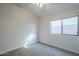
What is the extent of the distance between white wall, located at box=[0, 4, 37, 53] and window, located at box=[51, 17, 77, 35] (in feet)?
1.18

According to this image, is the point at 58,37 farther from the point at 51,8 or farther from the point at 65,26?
the point at 51,8

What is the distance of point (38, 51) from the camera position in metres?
1.30

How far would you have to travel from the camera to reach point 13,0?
1147 mm

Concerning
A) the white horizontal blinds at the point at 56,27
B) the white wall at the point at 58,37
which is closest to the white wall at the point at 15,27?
the white wall at the point at 58,37

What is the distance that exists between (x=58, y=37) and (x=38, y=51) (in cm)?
41

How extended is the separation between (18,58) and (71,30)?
37.0 inches

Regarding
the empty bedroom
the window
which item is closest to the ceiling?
the empty bedroom

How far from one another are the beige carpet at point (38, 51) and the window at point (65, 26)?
0.31m

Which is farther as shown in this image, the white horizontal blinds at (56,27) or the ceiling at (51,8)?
the white horizontal blinds at (56,27)

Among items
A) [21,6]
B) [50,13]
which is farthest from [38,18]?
[21,6]

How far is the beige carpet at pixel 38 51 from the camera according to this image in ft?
4.09

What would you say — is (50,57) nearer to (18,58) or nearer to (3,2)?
(18,58)

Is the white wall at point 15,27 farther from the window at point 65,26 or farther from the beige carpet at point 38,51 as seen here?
the window at point 65,26

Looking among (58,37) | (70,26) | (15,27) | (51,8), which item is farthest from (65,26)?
(15,27)
